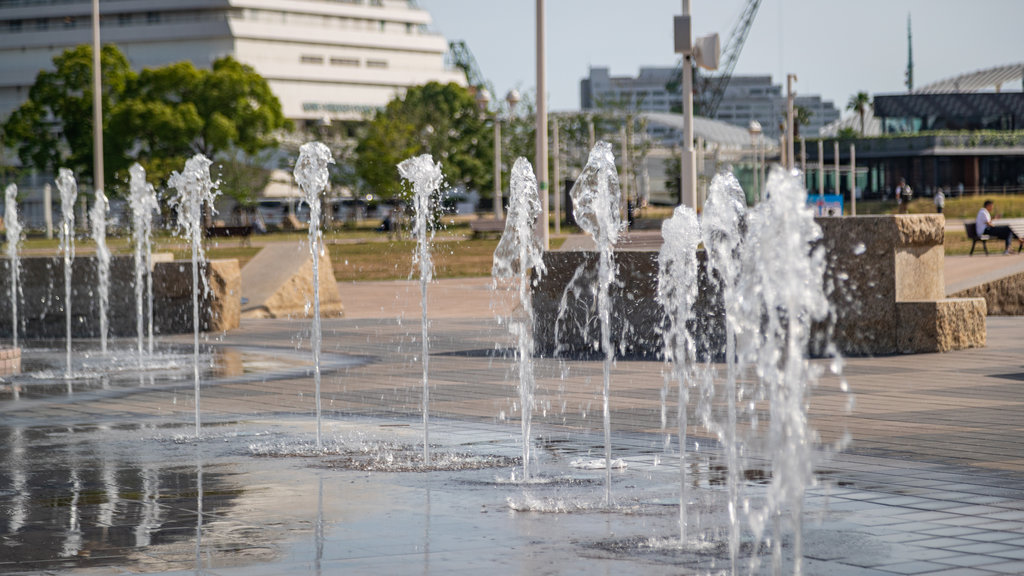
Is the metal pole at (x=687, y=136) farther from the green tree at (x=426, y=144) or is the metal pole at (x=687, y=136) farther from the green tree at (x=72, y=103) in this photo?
the green tree at (x=72, y=103)

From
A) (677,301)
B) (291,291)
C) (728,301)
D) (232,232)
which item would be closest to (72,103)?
(232,232)

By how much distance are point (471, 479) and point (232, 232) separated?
3997 centimetres

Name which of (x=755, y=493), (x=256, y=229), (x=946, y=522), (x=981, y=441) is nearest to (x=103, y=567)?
(x=755, y=493)

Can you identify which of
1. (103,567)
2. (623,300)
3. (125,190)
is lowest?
(103,567)

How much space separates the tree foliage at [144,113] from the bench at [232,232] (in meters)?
15.7

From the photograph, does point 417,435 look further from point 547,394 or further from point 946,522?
point 946,522

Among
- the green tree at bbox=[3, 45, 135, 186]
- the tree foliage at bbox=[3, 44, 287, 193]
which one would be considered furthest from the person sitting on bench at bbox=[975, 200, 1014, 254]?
the green tree at bbox=[3, 45, 135, 186]

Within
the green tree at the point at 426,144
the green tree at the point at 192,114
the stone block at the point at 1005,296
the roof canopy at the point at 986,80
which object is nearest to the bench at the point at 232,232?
the green tree at the point at 426,144

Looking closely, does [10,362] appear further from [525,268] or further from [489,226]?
[489,226]

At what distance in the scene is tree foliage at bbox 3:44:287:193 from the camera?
206 ft

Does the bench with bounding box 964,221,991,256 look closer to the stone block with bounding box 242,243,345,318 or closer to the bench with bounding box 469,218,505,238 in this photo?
the stone block with bounding box 242,243,345,318

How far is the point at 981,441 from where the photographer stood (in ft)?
25.7

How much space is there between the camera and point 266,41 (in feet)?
324

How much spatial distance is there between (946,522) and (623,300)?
7608 millimetres
